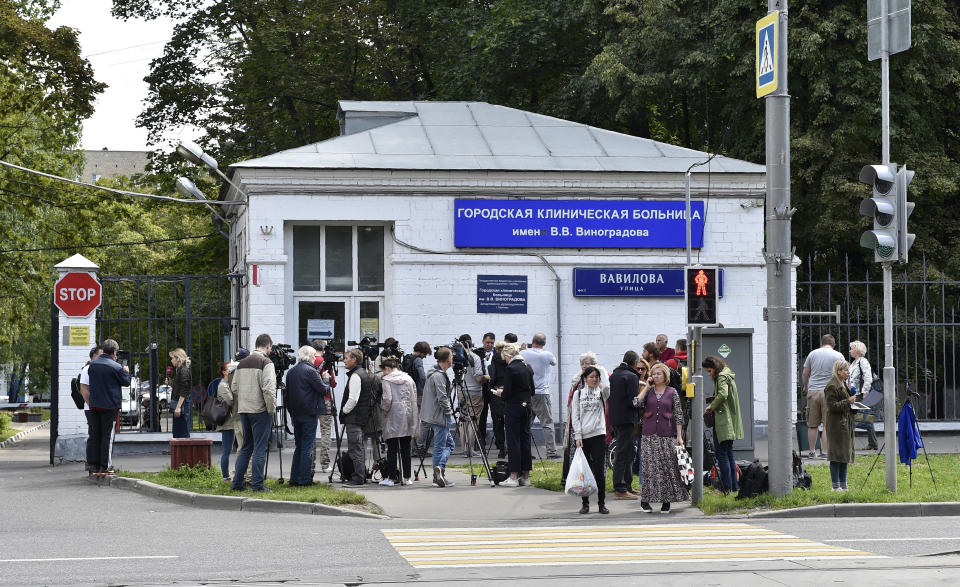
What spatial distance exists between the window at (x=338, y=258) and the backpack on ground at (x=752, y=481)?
9503 millimetres

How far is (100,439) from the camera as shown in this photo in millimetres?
16797

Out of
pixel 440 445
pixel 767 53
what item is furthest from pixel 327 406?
Result: pixel 767 53

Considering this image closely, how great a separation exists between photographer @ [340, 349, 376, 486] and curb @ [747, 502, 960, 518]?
211 inches

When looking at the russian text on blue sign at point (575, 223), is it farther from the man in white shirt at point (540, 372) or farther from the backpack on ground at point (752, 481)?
the backpack on ground at point (752, 481)

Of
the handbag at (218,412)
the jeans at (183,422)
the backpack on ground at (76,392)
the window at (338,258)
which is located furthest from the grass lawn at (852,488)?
the backpack on ground at (76,392)

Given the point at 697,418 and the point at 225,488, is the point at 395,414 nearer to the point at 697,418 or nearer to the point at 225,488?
the point at 225,488

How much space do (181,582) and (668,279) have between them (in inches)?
548

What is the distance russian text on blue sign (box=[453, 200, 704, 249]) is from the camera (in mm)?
20875

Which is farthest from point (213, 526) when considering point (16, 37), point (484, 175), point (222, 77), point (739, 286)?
point (222, 77)

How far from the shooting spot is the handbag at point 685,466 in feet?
43.3

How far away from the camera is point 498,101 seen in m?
33.5

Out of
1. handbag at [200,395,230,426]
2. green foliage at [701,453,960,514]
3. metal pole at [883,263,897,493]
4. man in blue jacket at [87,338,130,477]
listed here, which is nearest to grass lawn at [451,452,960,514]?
green foliage at [701,453,960,514]

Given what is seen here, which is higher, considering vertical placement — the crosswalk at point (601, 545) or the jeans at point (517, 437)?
the jeans at point (517, 437)

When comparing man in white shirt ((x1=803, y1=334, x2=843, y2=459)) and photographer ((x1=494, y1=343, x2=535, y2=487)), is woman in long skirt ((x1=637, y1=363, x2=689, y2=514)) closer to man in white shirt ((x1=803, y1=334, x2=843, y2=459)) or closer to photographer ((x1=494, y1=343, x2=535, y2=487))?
photographer ((x1=494, y1=343, x2=535, y2=487))
